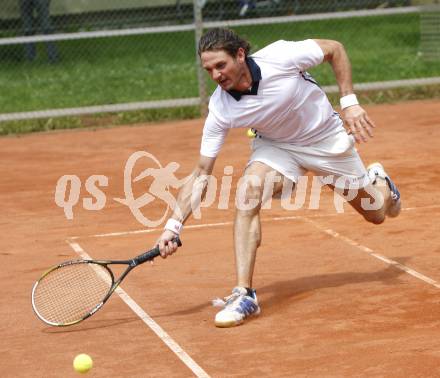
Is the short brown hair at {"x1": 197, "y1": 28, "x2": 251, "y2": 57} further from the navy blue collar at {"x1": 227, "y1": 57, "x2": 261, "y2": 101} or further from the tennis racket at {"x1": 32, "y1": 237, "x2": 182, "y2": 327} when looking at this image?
the tennis racket at {"x1": 32, "y1": 237, "x2": 182, "y2": 327}

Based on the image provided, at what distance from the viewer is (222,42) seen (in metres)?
6.20

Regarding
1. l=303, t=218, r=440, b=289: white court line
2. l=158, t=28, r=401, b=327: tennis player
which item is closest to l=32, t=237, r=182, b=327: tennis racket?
l=158, t=28, r=401, b=327: tennis player

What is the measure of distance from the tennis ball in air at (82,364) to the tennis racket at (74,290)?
719 millimetres

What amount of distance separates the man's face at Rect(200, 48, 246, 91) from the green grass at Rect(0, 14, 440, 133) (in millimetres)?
8807

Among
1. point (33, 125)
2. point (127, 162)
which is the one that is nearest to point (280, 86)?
point (127, 162)

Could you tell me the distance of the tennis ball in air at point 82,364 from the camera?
5.44 m

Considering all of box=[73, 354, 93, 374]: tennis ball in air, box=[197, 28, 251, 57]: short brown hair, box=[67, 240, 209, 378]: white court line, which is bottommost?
box=[67, 240, 209, 378]: white court line

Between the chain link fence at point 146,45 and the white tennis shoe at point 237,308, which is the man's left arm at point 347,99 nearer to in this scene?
the white tennis shoe at point 237,308

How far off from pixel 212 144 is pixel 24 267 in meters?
2.20

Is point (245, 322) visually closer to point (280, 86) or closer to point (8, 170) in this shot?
point (280, 86)

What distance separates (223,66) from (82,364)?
189 cm

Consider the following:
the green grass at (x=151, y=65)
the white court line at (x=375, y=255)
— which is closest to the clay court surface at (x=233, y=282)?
the white court line at (x=375, y=255)

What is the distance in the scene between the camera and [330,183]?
7.07 metres

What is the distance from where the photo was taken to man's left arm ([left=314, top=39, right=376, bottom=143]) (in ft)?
20.7
